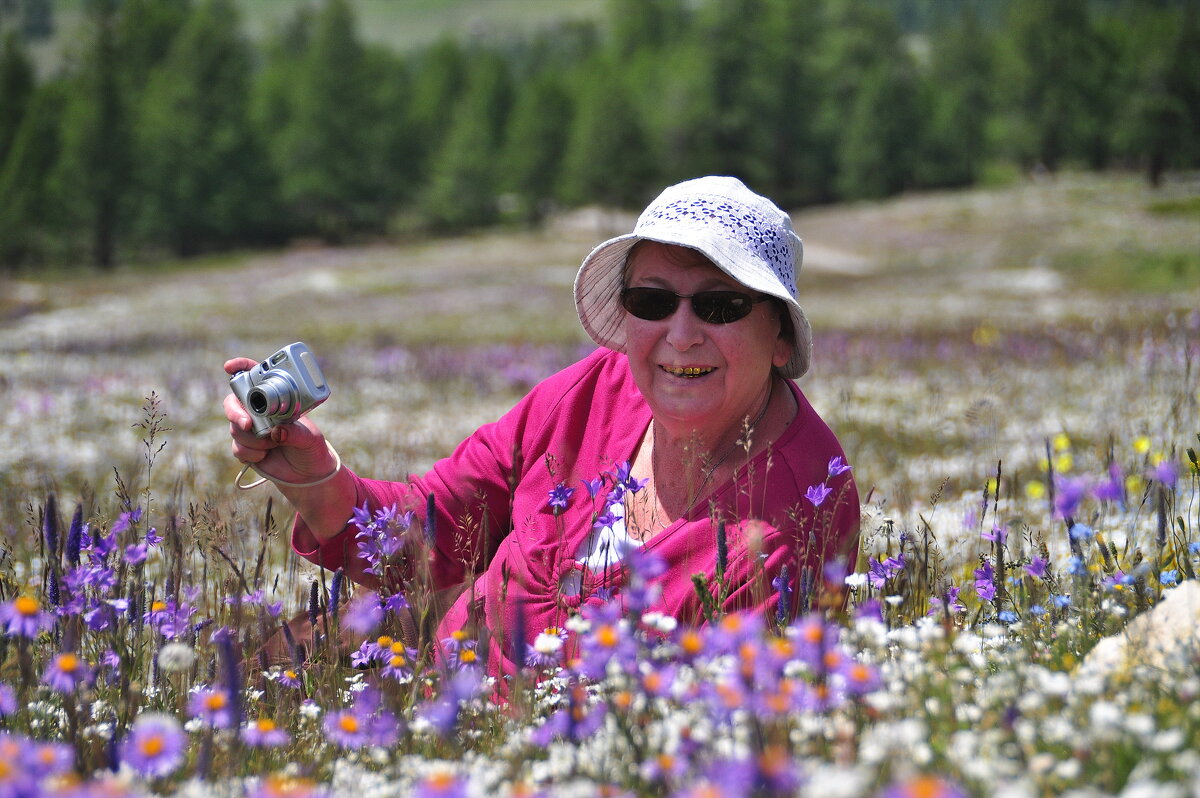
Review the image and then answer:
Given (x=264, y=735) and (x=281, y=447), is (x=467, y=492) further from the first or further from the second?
(x=264, y=735)

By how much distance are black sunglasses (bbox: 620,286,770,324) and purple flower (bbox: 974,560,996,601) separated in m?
1.12

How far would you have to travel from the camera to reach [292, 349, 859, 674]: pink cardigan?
10.3 feet

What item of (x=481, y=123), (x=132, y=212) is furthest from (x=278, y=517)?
(x=481, y=123)

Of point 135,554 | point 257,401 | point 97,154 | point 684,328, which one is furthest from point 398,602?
point 97,154

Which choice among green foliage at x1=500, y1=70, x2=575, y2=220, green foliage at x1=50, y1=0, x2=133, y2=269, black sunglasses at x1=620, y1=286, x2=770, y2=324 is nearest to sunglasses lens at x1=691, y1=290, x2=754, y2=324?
black sunglasses at x1=620, y1=286, x2=770, y2=324

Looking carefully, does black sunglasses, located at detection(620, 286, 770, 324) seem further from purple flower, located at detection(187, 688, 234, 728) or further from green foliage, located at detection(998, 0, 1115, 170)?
green foliage, located at detection(998, 0, 1115, 170)

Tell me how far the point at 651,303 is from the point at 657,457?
575 mm

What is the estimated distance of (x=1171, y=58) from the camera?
80.8 meters

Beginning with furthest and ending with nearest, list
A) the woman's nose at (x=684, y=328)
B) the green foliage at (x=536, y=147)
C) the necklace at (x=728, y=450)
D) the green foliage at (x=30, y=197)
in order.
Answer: the green foliage at (x=536, y=147)
the green foliage at (x=30, y=197)
the woman's nose at (x=684, y=328)
the necklace at (x=728, y=450)

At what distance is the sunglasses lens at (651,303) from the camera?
3670 mm

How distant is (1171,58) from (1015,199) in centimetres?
2609

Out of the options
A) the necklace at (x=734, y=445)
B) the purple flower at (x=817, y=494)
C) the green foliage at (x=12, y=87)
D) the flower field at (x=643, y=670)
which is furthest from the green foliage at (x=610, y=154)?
the purple flower at (x=817, y=494)

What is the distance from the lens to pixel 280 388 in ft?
10.8

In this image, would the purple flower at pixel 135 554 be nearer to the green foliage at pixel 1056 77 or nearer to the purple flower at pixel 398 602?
the purple flower at pixel 398 602
